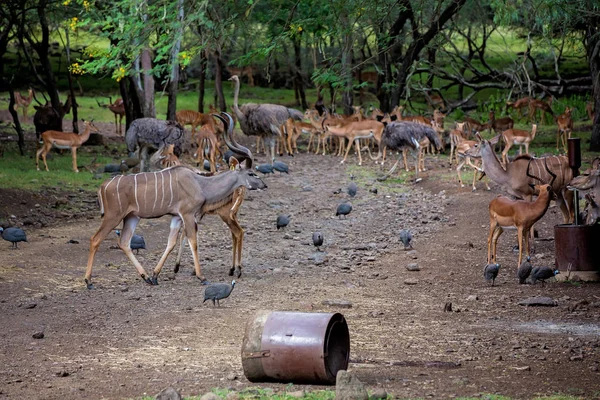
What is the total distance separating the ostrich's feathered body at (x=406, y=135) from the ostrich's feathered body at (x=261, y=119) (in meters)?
4.04

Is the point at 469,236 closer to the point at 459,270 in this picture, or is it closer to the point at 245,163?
the point at 459,270

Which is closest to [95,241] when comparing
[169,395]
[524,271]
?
[524,271]

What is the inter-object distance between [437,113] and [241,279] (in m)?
15.6

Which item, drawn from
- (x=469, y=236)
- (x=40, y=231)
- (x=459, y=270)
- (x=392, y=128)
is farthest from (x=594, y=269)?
(x=392, y=128)

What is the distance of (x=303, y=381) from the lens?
734 centimetres

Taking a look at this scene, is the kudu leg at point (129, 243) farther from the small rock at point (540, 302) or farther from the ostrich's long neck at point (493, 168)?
the ostrich's long neck at point (493, 168)

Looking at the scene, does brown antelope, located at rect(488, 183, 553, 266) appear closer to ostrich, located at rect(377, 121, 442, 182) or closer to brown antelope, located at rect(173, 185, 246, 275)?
brown antelope, located at rect(173, 185, 246, 275)

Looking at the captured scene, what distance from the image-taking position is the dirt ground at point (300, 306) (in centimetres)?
779

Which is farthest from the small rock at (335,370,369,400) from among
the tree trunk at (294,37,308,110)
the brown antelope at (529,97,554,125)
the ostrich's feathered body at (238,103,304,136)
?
the tree trunk at (294,37,308,110)

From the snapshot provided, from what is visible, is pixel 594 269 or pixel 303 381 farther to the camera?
pixel 594 269

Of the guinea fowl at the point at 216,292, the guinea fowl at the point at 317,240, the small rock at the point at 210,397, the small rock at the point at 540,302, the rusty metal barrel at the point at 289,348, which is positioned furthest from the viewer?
the guinea fowl at the point at 317,240

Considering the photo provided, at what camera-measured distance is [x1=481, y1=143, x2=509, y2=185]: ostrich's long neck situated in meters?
15.2

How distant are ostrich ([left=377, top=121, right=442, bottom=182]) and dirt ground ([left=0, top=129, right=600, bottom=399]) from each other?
3.74m

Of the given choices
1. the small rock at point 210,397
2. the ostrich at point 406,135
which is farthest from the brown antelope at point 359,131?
the small rock at point 210,397
